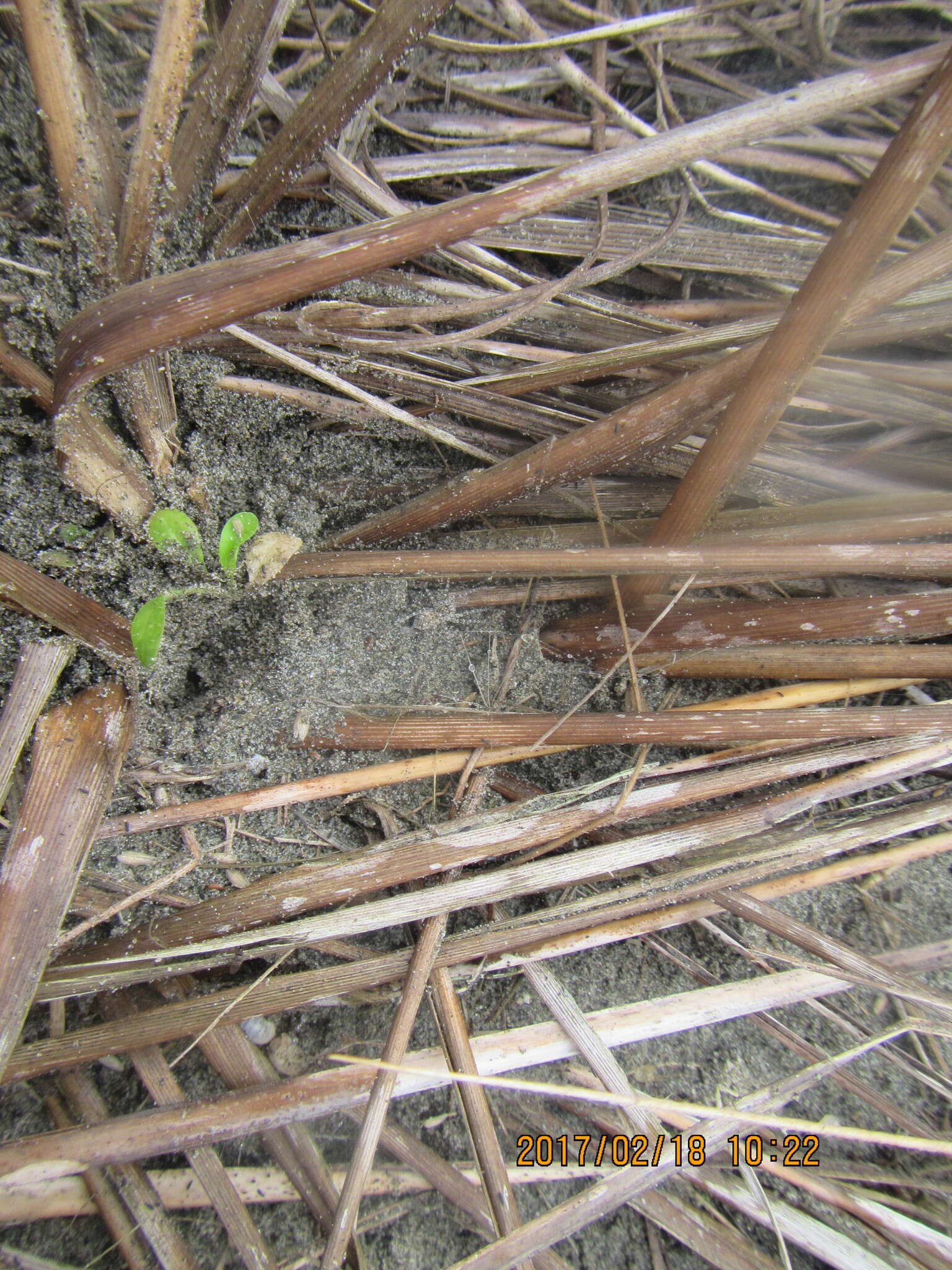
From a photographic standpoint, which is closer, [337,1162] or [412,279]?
[337,1162]

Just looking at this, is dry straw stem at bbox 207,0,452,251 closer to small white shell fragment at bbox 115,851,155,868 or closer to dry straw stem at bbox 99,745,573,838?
dry straw stem at bbox 99,745,573,838

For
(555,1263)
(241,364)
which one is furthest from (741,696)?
(241,364)

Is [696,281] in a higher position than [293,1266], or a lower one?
higher

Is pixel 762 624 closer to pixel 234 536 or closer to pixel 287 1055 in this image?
pixel 234 536

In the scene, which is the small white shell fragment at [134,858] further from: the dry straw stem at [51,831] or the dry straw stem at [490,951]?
the dry straw stem at [490,951]

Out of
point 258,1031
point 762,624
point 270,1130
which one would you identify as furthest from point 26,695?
point 762,624

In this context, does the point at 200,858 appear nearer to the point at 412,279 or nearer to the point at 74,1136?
the point at 74,1136

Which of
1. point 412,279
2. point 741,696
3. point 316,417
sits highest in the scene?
point 412,279
